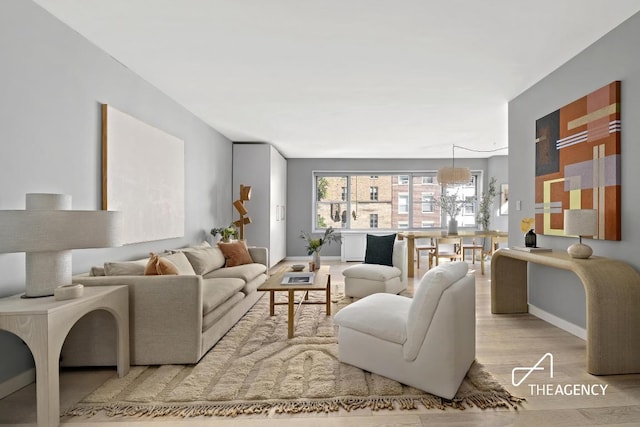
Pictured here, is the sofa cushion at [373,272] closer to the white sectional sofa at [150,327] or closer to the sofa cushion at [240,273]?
the sofa cushion at [240,273]

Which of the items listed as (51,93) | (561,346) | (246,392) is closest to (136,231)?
(51,93)

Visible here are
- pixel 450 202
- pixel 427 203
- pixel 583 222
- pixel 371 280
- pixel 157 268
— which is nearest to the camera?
pixel 583 222

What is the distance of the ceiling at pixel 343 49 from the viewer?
2.46 meters

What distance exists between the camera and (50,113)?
2570 millimetres

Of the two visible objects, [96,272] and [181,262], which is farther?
[181,262]

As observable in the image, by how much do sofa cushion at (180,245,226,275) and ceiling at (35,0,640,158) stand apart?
185 centimetres

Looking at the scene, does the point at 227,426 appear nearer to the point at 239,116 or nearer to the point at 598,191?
the point at 598,191

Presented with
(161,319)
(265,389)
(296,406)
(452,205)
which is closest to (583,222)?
(296,406)

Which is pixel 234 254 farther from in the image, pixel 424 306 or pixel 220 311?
pixel 424 306

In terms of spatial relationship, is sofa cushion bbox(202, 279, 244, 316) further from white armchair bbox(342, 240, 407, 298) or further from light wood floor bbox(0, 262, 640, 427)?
white armchair bbox(342, 240, 407, 298)

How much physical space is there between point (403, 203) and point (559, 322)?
18.0 feet

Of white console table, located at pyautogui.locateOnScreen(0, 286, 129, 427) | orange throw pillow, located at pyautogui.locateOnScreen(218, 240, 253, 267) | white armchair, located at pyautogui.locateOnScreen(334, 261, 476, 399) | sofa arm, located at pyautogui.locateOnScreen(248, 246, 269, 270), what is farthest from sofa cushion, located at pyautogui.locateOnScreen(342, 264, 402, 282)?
white console table, located at pyautogui.locateOnScreen(0, 286, 129, 427)

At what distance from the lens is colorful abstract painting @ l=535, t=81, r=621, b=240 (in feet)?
9.10

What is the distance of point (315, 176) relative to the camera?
871 centimetres
